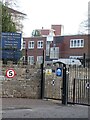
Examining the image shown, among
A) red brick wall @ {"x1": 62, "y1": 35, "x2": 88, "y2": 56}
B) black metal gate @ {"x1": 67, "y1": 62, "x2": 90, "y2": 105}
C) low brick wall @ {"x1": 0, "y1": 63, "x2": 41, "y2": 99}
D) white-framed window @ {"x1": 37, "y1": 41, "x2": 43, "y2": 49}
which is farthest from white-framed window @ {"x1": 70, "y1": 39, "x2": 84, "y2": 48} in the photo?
black metal gate @ {"x1": 67, "y1": 62, "x2": 90, "y2": 105}

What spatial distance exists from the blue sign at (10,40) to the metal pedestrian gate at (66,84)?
362cm

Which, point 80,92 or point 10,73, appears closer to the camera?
point 80,92

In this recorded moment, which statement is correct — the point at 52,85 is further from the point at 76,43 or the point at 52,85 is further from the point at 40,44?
the point at 40,44

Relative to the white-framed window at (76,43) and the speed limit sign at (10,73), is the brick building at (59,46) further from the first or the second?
the speed limit sign at (10,73)

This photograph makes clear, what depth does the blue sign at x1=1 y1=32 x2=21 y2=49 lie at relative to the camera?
2314cm

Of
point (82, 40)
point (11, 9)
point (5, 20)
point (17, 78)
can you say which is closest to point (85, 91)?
point (17, 78)

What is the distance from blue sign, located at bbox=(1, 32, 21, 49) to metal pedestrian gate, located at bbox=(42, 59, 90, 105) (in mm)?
3616

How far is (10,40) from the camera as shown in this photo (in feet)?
76.4

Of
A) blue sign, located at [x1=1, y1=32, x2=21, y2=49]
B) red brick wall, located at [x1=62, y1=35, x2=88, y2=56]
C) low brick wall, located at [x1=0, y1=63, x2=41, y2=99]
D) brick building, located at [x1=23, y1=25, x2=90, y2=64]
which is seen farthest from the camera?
brick building, located at [x1=23, y1=25, x2=90, y2=64]

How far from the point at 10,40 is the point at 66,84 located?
7.59 metres

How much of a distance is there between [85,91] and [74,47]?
186 feet

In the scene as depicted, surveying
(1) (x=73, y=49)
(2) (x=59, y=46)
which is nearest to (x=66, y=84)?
(1) (x=73, y=49)

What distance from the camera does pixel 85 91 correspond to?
1748cm

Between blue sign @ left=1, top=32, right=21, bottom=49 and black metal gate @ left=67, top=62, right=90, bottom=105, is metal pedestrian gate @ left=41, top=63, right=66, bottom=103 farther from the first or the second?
blue sign @ left=1, top=32, right=21, bottom=49
